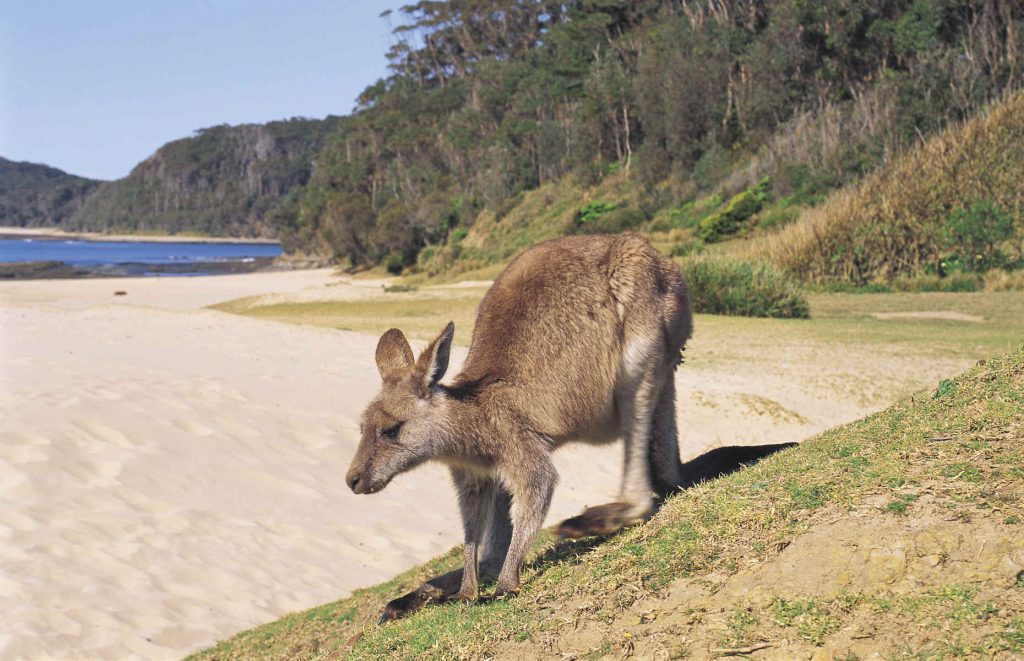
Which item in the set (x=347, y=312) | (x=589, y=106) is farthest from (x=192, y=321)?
(x=589, y=106)

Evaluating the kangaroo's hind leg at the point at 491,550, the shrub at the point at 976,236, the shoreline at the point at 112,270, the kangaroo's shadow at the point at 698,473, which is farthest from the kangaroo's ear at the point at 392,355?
the shoreline at the point at 112,270

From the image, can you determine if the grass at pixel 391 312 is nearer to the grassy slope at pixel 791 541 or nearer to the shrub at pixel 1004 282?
the grassy slope at pixel 791 541

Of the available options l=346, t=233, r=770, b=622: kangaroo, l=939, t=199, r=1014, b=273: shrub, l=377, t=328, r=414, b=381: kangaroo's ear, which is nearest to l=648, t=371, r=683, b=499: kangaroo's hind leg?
l=346, t=233, r=770, b=622: kangaroo

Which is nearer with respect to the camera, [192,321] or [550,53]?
[192,321]

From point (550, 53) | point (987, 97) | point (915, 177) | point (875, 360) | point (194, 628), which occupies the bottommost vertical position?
point (194, 628)

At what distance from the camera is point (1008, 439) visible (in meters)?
4.38

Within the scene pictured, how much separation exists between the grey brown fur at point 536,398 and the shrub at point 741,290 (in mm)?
13240

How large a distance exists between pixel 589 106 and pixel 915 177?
Result: 1243 inches

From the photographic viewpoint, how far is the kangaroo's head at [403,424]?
15.4 feet

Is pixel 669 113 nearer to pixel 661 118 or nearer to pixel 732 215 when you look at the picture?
pixel 661 118

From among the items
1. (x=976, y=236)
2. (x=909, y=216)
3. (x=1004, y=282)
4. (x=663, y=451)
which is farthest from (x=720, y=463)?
(x=909, y=216)

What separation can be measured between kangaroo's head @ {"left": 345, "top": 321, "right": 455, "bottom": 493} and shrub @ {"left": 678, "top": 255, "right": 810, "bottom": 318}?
14865 mm

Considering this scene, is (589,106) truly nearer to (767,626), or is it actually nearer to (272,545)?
(272,545)

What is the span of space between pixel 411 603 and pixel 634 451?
1.50 m
